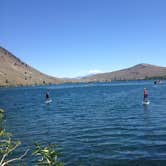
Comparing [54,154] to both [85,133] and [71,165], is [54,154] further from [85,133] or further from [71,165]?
[85,133]

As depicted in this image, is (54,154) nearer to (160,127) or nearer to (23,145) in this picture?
(23,145)

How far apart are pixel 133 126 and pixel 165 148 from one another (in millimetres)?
11700

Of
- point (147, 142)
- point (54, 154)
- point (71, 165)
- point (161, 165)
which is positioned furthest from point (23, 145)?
point (54, 154)

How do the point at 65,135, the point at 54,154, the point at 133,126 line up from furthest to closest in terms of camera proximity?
the point at 133,126 → the point at 65,135 → the point at 54,154

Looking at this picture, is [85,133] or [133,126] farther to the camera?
[133,126]

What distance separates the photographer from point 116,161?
21.5 meters

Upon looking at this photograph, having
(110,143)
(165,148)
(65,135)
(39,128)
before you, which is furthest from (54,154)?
(39,128)

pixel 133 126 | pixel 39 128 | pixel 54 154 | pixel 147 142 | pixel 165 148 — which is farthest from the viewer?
pixel 39 128

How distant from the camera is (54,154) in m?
8.34

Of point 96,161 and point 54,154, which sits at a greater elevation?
point 54,154

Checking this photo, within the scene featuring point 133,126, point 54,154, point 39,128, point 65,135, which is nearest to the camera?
point 54,154

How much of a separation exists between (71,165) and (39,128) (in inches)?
702

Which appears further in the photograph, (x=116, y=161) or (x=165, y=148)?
(x=165, y=148)

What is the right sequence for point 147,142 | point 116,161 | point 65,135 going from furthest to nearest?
1. point 65,135
2. point 147,142
3. point 116,161
